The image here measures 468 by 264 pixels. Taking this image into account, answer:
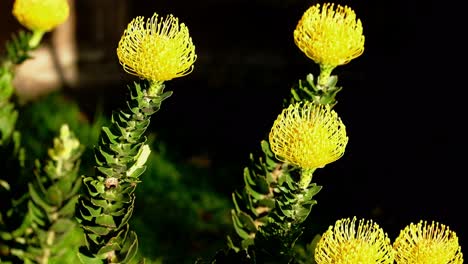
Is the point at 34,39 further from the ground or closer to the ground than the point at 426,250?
further from the ground

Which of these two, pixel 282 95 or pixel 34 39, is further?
pixel 282 95

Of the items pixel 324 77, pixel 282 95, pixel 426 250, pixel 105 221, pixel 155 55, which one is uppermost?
pixel 282 95

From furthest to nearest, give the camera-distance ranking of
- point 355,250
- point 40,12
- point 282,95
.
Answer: point 282,95
point 40,12
point 355,250

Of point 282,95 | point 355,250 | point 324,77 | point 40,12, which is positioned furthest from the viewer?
point 282,95

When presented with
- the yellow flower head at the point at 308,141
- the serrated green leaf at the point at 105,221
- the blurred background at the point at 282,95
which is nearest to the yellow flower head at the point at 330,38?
the yellow flower head at the point at 308,141

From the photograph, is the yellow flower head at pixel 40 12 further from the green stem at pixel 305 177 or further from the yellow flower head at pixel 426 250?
the yellow flower head at pixel 426 250

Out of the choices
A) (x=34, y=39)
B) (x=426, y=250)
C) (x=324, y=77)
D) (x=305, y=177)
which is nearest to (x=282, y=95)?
(x=34, y=39)

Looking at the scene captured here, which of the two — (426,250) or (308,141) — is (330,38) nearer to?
(308,141)
